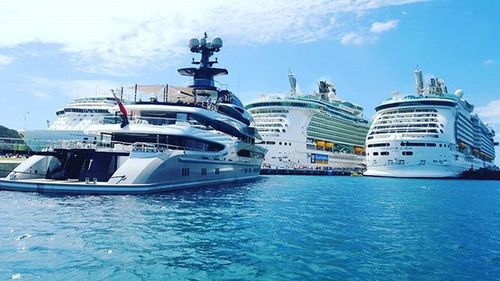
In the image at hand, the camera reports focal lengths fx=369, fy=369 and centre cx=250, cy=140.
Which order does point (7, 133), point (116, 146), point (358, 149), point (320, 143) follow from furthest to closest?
point (358, 149)
point (7, 133)
point (320, 143)
point (116, 146)

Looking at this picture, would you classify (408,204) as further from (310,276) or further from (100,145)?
(100,145)

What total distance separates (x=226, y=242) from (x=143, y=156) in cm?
1337

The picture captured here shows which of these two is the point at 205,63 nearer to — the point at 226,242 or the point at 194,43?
the point at 194,43

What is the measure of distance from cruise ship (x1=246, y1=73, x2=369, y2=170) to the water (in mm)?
65124

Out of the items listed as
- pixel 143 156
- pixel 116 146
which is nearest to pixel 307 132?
pixel 116 146

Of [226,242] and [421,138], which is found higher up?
[421,138]

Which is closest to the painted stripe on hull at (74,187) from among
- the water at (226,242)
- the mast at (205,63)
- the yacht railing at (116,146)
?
the water at (226,242)

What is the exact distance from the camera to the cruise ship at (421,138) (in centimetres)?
7481

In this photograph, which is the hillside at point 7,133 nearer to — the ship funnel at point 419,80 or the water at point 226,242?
the water at point 226,242

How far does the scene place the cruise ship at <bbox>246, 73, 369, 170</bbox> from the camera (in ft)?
297

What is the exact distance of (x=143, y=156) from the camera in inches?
955

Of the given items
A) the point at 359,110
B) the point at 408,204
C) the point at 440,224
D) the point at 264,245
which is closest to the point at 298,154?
the point at 359,110

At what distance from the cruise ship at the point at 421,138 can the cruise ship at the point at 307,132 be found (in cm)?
1529

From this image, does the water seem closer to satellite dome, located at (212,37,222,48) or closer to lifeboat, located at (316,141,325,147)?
satellite dome, located at (212,37,222,48)
